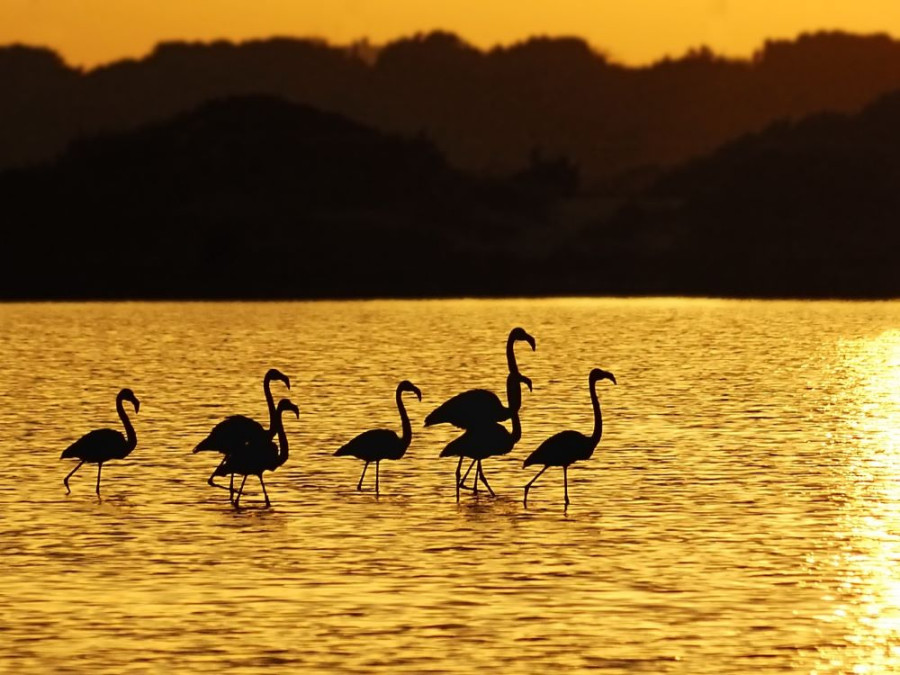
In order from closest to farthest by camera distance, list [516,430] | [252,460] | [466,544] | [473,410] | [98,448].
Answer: [466,544] < [252,460] < [98,448] < [516,430] < [473,410]

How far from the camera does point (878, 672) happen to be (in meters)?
15.6

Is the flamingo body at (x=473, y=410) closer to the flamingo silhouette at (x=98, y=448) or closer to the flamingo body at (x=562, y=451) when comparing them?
the flamingo body at (x=562, y=451)

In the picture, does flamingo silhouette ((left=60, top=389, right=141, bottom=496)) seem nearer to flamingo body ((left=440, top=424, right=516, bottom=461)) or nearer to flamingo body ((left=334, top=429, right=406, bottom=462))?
flamingo body ((left=334, top=429, right=406, bottom=462))

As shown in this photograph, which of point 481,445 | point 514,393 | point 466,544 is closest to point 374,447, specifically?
point 481,445

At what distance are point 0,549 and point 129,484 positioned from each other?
19.8 feet

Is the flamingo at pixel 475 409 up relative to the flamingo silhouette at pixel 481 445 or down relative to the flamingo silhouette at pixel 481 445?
up

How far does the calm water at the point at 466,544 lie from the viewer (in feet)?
54.3

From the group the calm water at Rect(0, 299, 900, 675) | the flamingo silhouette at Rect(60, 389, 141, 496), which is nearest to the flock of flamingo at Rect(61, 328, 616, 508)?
the flamingo silhouette at Rect(60, 389, 141, 496)

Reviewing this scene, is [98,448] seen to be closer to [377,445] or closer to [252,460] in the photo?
[252,460]

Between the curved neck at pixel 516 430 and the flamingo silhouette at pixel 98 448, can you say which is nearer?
the curved neck at pixel 516 430

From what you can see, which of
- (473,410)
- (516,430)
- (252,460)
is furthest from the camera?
(473,410)

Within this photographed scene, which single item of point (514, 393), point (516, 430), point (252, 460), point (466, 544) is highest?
point (514, 393)

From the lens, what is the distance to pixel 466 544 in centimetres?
2175

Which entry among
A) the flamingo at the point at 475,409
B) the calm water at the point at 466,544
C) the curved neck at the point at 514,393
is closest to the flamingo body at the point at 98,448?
the calm water at the point at 466,544
